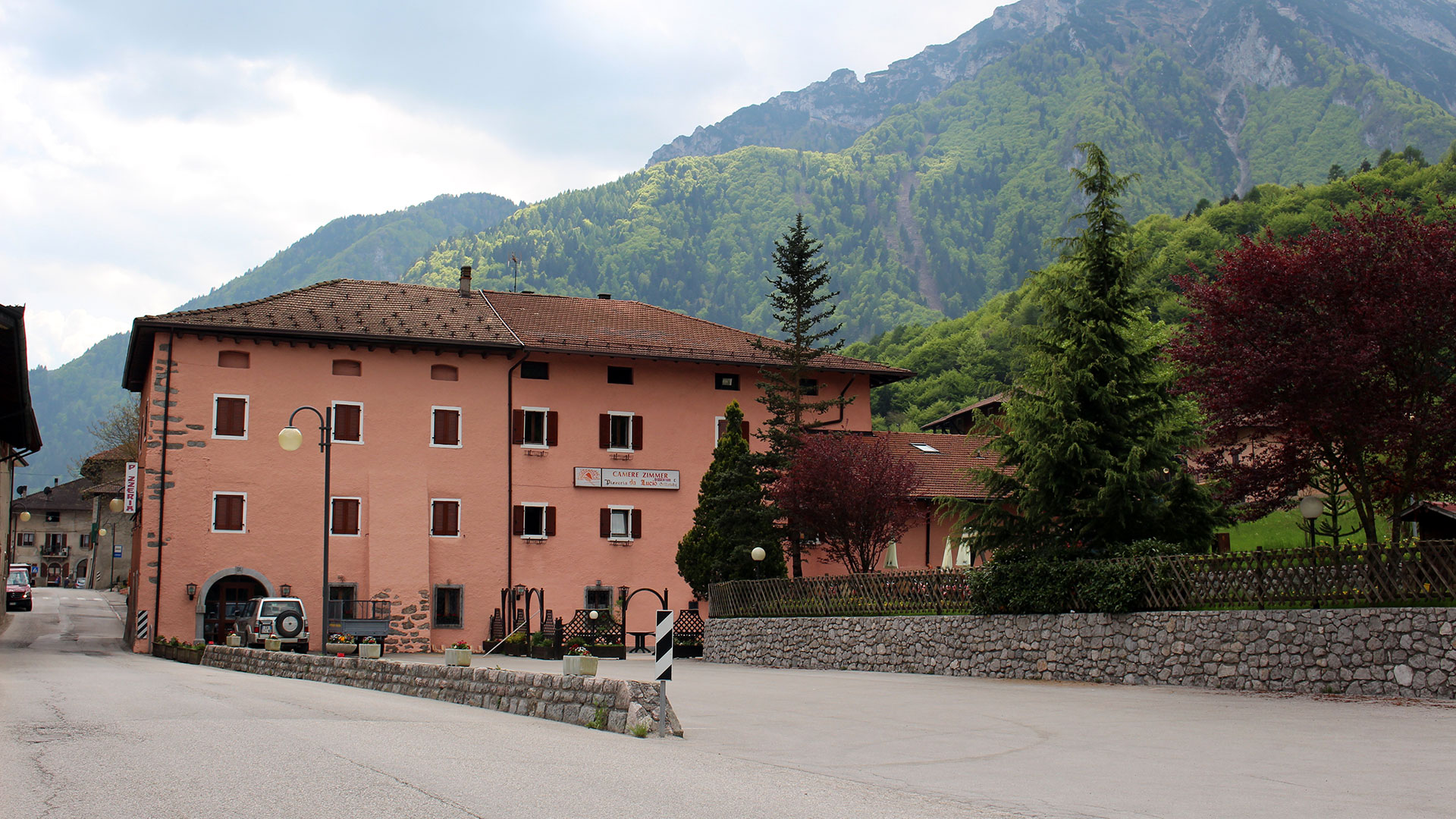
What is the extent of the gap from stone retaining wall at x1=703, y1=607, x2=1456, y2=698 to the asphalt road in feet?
2.05

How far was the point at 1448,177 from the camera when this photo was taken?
83562mm

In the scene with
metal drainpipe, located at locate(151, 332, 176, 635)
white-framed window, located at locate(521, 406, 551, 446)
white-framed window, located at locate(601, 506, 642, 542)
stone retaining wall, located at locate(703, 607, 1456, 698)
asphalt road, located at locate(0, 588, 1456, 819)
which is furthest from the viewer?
white-framed window, located at locate(601, 506, 642, 542)

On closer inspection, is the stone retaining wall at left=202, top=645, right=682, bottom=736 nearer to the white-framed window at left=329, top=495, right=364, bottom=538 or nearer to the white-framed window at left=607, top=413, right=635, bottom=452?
the white-framed window at left=329, top=495, right=364, bottom=538

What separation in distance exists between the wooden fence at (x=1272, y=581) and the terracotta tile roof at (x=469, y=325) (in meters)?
17.4

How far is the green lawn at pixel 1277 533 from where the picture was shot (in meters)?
38.3

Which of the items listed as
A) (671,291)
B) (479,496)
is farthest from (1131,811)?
(671,291)

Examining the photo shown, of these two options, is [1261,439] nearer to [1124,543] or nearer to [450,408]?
[1124,543]

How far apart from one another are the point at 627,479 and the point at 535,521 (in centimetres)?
334

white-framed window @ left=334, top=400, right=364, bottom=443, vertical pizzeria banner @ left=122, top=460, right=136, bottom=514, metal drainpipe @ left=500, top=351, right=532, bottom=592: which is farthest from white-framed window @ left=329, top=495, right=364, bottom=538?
vertical pizzeria banner @ left=122, top=460, right=136, bottom=514

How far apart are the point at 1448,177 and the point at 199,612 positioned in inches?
3326

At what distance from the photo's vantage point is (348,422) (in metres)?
37.1

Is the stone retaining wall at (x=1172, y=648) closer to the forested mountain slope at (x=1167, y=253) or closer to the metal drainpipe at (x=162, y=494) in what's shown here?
the metal drainpipe at (x=162, y=494)

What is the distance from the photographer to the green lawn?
38.3 meters

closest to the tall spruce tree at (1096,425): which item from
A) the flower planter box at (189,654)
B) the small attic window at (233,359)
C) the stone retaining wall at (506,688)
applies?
the stone retaining wall at (506,688)
